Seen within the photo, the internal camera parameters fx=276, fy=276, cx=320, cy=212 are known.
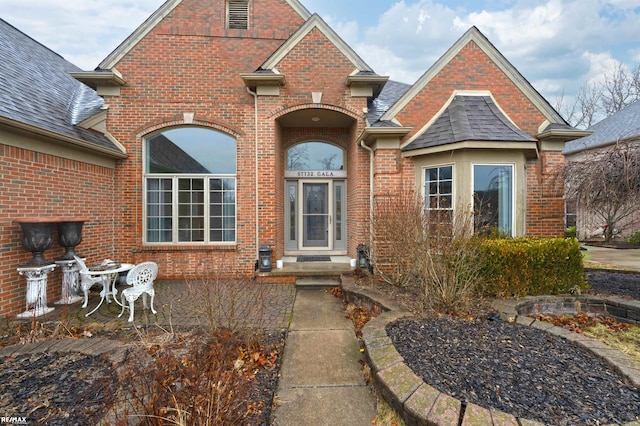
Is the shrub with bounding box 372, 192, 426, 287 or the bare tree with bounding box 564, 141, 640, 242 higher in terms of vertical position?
the bare tree with bounding box 564, 141, 640, 242

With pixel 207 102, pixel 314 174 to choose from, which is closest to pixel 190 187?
pixel 207 102

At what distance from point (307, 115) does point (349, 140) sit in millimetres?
1537

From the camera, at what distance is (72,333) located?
3.87 m

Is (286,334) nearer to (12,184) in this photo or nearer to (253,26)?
(12,184)

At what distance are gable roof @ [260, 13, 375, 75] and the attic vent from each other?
5.03ft

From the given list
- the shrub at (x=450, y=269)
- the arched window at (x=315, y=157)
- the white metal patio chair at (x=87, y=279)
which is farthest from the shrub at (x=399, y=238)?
the white metal patio chair at (x=87, y=279)

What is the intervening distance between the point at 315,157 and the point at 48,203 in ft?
20.3

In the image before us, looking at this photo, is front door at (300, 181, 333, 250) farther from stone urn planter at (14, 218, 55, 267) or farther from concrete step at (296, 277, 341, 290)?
stone urn planter at (14, 218, 55, 267)

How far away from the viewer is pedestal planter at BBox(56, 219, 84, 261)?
505 centimetres

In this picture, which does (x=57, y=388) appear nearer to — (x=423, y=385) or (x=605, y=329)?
(x=423, y=385)

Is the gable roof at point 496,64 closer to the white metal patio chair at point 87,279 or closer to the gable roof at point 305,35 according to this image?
the gable roof at point 305,35

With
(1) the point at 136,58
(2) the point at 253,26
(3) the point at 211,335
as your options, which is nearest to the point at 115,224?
(1) the point at 136,58

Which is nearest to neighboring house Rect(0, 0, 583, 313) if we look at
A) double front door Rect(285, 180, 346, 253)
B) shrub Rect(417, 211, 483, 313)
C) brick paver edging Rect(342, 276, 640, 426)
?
double front door Rect(285, 180, 346, 253)

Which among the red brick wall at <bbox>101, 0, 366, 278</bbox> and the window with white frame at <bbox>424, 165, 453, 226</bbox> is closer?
the window with white frame at <bbox>424, 165, 453, 226</bbox>
